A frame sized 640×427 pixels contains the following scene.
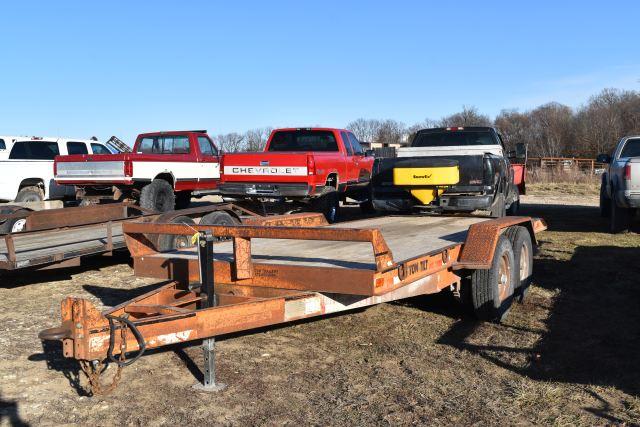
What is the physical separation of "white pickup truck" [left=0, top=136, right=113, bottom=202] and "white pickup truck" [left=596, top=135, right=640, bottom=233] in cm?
1169

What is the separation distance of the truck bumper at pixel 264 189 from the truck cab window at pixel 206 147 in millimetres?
2955

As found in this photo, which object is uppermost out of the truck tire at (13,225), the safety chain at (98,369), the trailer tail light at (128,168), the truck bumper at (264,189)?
the trailer tail light at (128,168)

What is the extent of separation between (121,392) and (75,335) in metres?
0.96

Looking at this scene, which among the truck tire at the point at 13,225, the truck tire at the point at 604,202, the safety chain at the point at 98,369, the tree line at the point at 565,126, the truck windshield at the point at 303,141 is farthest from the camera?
the tree line at the point at 565,126

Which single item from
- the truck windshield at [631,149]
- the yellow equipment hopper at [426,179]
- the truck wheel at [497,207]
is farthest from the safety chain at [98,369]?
the truck windshield at [631,149]

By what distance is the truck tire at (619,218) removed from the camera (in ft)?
39.4

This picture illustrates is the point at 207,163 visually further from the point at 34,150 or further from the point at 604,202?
the point at 604,202

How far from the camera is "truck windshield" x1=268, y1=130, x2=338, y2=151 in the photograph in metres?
13.4

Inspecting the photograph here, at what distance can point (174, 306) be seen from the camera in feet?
14.8

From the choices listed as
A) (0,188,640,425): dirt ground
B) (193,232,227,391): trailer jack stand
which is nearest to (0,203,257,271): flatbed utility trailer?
(0,188,640,425): dirt ground

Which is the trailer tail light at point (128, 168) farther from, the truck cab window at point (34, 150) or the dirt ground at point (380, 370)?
the dirt ground at point (380, 370)

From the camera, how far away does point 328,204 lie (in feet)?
40.1

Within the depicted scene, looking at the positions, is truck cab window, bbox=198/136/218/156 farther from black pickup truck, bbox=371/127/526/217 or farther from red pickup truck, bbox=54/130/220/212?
black pickup truck, bbox=371/127/526/217

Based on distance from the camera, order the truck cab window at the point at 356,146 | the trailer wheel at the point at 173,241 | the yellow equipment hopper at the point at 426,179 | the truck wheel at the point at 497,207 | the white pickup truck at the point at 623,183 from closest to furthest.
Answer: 1. the trailer wheel at the point at 173,241
2. the yellow equipment hopper at the point at 426,179
3. the truck wheel at the point at 497,207
4. the white pickup truck at the point at 623,183
5. the truck cab window at the point at 356,146
